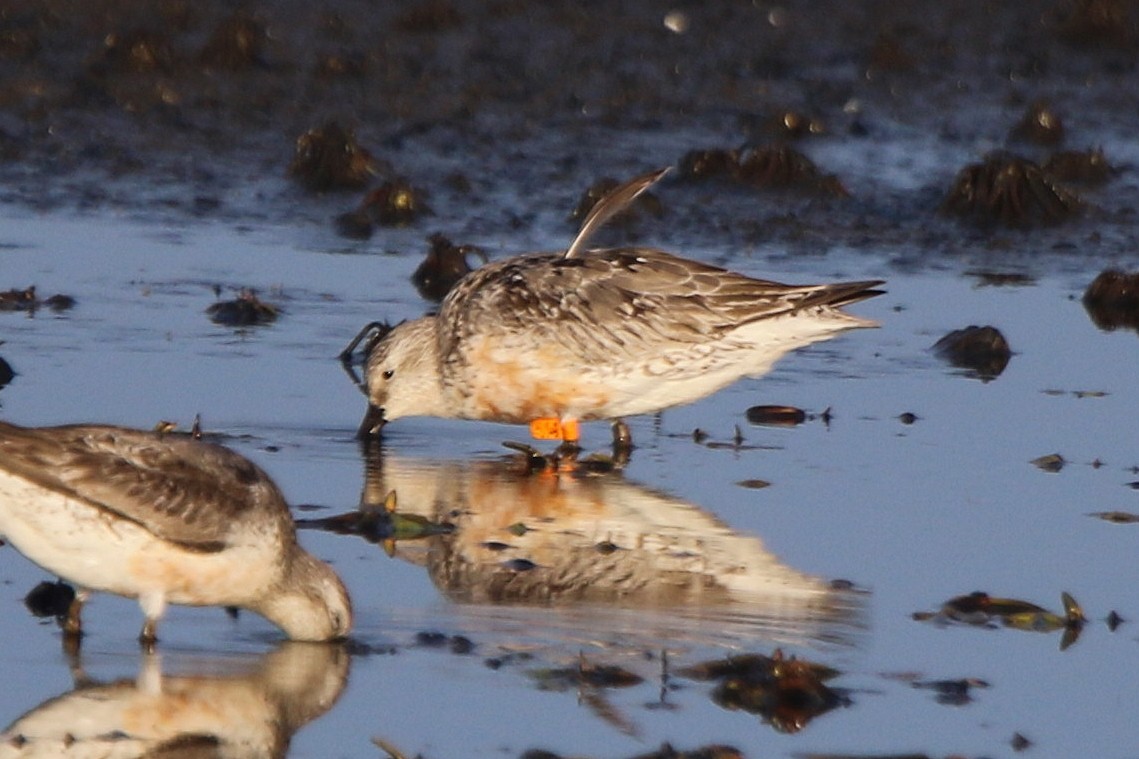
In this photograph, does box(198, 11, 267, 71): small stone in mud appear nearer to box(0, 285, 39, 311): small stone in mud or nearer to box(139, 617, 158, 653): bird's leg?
box(0, 285, 39, 311): small stone in mud

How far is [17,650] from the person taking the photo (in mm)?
7391

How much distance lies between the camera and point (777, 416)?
10.7 meters

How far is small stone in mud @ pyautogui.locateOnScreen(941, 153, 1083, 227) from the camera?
49.1 ft

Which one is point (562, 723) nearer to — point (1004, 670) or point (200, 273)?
point (1004, 670)

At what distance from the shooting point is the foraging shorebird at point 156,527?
7.40 m

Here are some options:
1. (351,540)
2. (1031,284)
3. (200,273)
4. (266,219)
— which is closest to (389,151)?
(266,219)

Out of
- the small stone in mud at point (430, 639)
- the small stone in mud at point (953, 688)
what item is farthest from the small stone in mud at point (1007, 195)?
the small stone in mud at point (430, 639)

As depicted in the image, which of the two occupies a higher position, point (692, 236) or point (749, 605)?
point (692, 236)

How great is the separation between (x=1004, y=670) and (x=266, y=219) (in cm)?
797

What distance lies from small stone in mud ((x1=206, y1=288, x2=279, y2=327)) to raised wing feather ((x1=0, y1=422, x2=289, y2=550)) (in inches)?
164

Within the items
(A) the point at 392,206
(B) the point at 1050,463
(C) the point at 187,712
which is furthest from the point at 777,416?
(A) the point at 392,206

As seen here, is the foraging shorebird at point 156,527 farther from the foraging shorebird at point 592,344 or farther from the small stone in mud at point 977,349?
the small stone in mud at point 977,349

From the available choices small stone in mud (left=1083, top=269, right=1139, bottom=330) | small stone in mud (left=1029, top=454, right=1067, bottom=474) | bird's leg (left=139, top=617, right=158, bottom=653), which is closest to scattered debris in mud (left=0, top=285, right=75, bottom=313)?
bird's leg (left=139, top=617, right=158, bottom=653)

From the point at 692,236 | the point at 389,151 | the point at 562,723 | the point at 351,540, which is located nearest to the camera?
the point at 562,723
